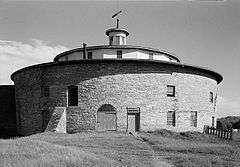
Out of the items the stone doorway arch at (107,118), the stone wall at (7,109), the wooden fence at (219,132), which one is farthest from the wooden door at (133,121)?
the stone wall at (7,109)

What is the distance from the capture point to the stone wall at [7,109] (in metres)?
29.9

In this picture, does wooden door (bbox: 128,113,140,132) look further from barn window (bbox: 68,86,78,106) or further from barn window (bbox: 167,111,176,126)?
barn window (bbox: 68,86,78,106)

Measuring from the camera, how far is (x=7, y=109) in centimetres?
3028

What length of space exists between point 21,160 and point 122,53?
18799mm

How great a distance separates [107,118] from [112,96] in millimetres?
1783

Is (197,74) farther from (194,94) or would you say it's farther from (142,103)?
(142,103)

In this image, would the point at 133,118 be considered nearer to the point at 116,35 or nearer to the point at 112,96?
the point at 112,96

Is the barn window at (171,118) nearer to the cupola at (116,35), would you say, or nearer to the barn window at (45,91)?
the barn window at (45,91)

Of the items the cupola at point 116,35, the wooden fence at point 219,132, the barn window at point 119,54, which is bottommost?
the wooden fence at point 219,132

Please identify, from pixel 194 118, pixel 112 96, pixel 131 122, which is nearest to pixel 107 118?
pixel 112 96

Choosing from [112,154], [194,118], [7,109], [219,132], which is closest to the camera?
[112,154]

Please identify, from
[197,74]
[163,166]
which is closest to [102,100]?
[197,74]

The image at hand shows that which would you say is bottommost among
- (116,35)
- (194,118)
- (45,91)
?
(194,118)

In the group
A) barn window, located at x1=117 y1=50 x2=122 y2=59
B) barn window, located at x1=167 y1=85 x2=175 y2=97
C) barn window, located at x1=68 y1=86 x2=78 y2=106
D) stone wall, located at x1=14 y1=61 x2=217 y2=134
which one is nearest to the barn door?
stone wall, located at x1=14 y1=61 x2=217 y2=134
